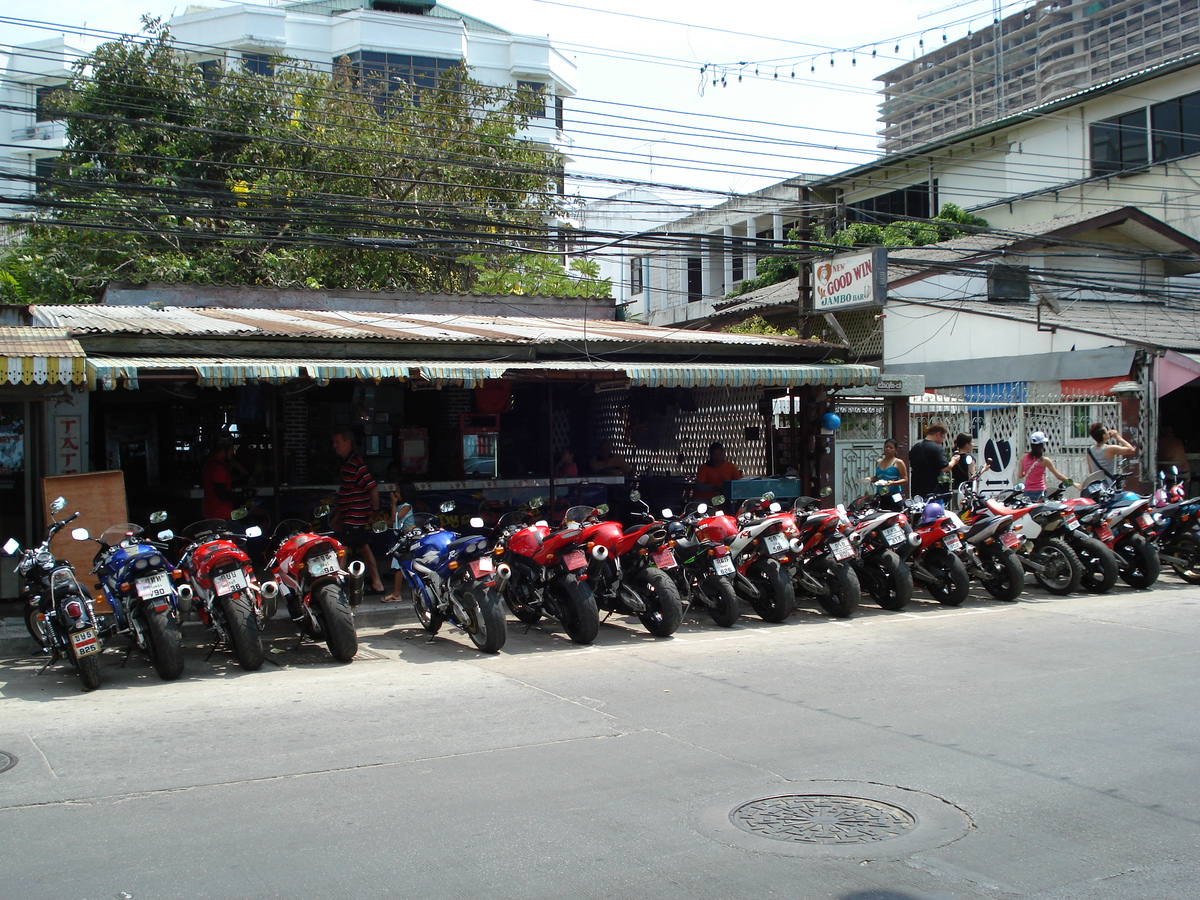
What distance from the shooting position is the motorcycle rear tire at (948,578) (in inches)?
438

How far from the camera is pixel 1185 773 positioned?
5.39m

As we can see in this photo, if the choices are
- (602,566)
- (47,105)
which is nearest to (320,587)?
(602,566)

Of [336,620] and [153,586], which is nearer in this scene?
[153,586]

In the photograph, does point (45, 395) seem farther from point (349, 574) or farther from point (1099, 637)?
point (1099, 637)

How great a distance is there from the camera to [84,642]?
25.1 ft

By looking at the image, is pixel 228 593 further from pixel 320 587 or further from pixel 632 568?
pixel 632 568

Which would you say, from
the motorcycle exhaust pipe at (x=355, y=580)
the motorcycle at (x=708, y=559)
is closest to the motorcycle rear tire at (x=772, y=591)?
the motorcycle at (x=708, y=559)

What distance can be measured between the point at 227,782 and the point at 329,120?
2286 cm

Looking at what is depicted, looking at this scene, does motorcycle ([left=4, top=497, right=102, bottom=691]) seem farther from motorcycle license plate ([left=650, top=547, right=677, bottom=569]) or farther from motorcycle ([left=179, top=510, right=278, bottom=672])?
motorcycle license plate ([left=650, top=547, right=677, bottom=569])

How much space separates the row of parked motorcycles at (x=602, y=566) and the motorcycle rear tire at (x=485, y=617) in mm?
17

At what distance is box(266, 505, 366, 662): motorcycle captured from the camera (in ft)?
28.4

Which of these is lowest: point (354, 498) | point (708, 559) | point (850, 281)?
point (708, 559)

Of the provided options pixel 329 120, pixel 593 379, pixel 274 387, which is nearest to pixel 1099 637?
pixel 593 379

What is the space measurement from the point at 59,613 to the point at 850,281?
10957 millimetres
